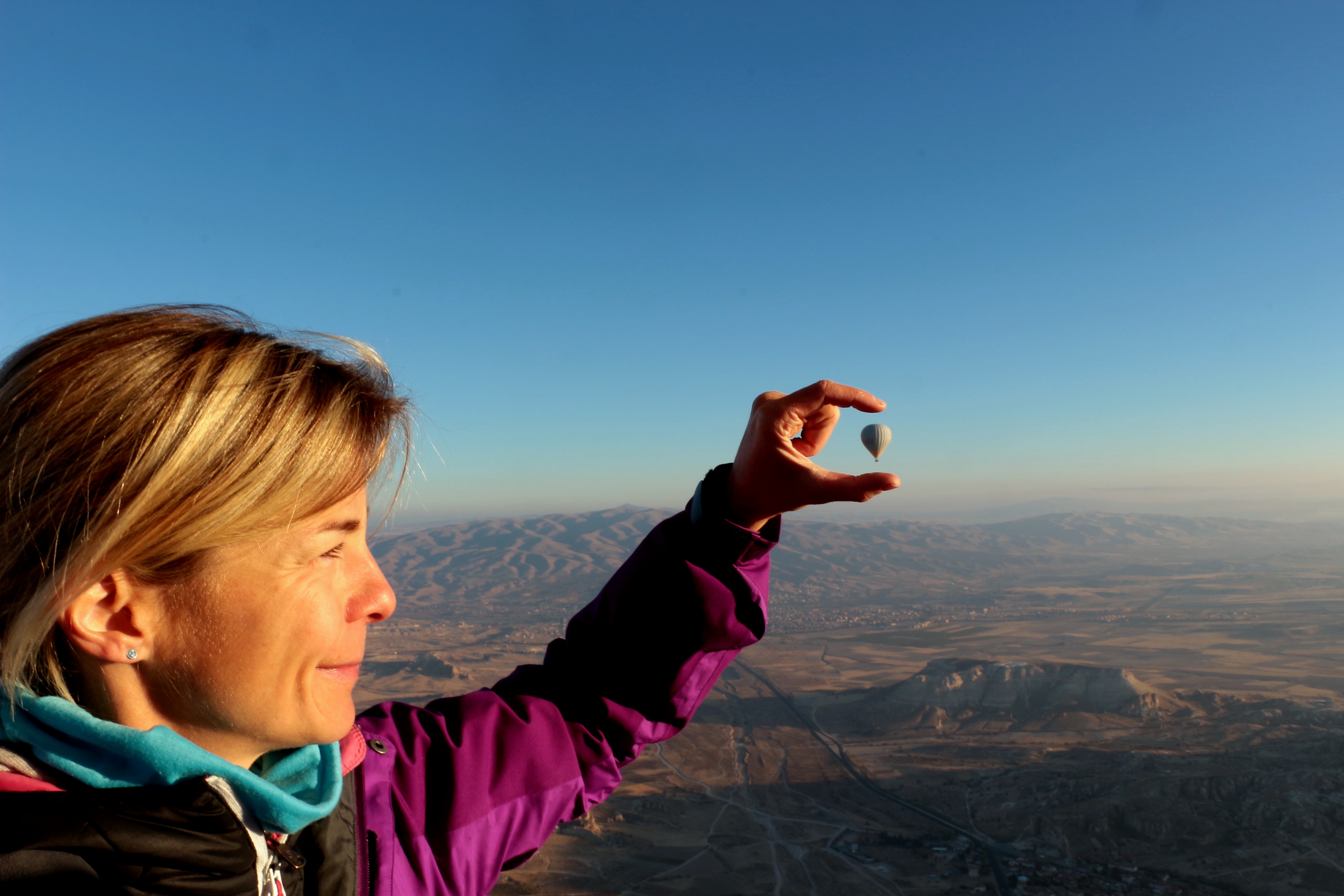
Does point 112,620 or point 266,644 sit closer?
point 112,620

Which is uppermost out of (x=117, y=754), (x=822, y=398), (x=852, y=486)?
(x=822, y=398)

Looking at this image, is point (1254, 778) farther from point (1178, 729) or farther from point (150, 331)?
point (150, 331)

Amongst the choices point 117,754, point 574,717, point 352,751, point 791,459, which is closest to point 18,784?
point 117,754

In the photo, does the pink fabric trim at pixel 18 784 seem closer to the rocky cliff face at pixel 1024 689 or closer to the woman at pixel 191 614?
the woman at pixel 191 614

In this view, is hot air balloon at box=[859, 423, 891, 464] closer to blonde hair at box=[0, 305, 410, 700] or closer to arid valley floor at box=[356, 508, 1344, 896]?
arid valley floor at box=[356, 508, 1344, 896]

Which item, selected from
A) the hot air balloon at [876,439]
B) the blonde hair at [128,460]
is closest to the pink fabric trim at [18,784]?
the blonde hair at [128,460]

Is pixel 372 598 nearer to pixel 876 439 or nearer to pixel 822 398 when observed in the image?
pixel 822 398

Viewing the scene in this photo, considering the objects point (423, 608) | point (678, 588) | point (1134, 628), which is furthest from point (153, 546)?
point (423, 608)

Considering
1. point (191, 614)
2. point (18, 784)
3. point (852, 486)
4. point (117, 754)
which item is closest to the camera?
point (18, 784)
